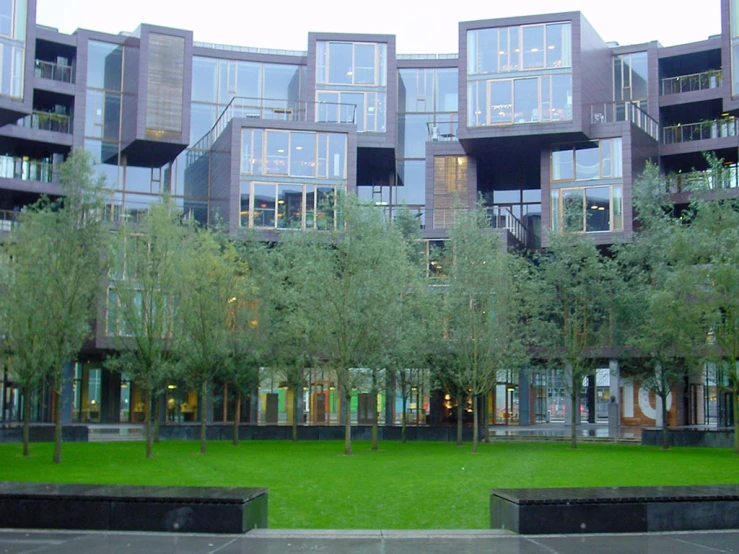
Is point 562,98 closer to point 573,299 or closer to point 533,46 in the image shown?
point 533,46

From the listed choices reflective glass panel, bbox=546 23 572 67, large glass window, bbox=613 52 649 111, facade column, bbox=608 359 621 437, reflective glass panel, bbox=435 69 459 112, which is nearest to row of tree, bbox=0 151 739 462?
facade column, bbox=608 359 621 437

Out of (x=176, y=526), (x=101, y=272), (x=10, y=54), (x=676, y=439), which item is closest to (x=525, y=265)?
(x=676, y=439)

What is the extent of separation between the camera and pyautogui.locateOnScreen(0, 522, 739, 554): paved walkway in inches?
420

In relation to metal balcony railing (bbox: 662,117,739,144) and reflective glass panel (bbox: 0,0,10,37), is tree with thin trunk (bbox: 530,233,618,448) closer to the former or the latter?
metal balcony railing (bbox: 662,117,739,144)

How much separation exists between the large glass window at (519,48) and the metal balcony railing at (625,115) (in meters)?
4.12

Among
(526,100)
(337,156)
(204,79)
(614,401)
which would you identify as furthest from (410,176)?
(614,401)

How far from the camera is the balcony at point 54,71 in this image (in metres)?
58.7

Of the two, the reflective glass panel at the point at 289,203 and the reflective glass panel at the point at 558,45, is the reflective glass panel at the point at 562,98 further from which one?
the reflective glass panel at the point at 289,203

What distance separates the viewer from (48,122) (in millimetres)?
58188

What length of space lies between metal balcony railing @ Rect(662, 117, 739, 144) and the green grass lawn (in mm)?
29850

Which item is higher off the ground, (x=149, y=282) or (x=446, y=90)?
(x=446, y=90)

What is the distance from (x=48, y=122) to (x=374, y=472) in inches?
1667

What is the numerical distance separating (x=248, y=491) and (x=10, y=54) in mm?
41413

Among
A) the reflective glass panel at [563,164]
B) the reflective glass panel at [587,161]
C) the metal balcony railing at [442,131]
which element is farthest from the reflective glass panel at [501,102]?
the metal balcony railing at [442,131]
